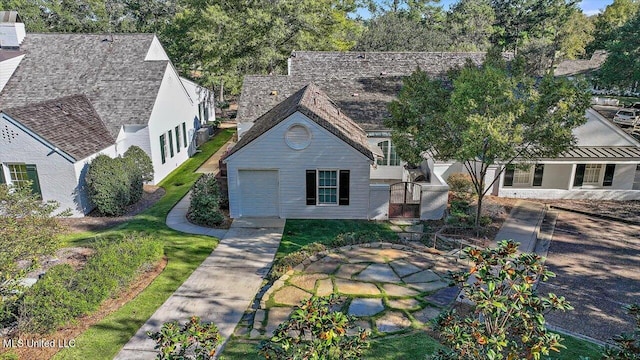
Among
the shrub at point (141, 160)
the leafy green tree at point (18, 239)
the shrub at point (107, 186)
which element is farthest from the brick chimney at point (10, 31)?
the leafy green tree at point (18, 239)

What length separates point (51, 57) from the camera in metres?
27.9

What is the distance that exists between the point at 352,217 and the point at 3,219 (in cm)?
1309

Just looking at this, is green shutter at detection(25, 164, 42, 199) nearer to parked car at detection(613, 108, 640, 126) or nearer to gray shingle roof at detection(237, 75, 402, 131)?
gray shingle roof at detection(237, 75, 402, 131)

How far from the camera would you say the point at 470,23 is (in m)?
67.0

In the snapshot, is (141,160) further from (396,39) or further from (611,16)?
(611,16)

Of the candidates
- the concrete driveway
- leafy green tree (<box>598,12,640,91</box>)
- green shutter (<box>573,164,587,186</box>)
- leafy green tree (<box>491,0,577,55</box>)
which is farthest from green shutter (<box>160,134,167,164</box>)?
leafy green tree (<box>491,0,577,55</box>)

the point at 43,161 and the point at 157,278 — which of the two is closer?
the point at 157,278

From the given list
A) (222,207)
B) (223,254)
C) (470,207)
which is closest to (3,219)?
(223,254)

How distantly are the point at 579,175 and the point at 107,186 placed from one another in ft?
80.5

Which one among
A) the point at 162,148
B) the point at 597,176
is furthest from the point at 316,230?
the point at 597,176

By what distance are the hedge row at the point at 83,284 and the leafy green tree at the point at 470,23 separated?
198ft

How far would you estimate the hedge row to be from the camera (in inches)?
416

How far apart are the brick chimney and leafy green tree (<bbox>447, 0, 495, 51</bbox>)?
2156 inches

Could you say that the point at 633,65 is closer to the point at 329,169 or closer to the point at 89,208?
the point at 329,169
